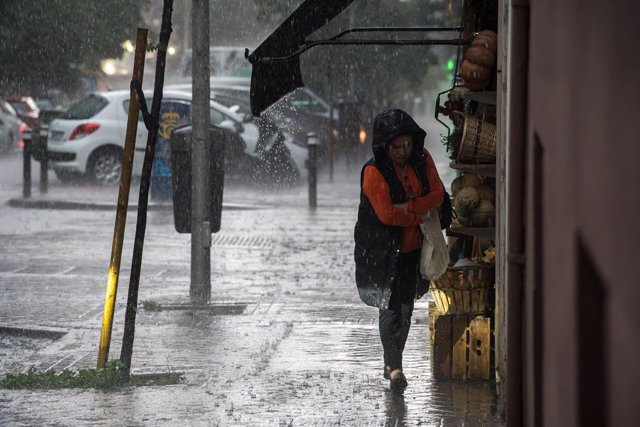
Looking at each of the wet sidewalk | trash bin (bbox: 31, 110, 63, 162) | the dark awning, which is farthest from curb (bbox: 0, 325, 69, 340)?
trash bin (bbox: 31, 110, 63, 162)

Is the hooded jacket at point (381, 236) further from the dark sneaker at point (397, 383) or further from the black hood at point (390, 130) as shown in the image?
the dark sneaker at point (397, 383)

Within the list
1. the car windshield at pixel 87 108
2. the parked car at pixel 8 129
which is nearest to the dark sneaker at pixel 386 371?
the car windshield at pixel 87 108

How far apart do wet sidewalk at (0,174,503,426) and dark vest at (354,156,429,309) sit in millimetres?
557

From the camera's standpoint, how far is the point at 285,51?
31.6 feet

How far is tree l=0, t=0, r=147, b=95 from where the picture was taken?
3488cm

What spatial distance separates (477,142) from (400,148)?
503 millimetres

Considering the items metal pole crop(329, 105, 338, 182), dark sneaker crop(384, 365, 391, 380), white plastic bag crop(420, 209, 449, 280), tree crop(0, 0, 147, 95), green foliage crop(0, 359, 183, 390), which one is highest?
tree crop(0, 0, 147, 95)

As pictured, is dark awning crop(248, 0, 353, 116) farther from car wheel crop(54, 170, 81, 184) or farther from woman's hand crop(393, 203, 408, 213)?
car wheel crop(54, 170, 81, 184)

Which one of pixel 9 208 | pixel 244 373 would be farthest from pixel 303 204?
pixel 244 373

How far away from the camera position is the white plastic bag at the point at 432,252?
7.88m

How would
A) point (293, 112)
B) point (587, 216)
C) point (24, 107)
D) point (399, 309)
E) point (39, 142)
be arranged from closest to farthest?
point (587, 216) < point (399, 309) < point (39, 142) < point (293, 112) < point (24, 107)

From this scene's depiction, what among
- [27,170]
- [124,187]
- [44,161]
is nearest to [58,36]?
[44,161]

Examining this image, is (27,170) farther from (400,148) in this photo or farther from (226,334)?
(400,148)

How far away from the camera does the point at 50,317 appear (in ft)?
35.8
